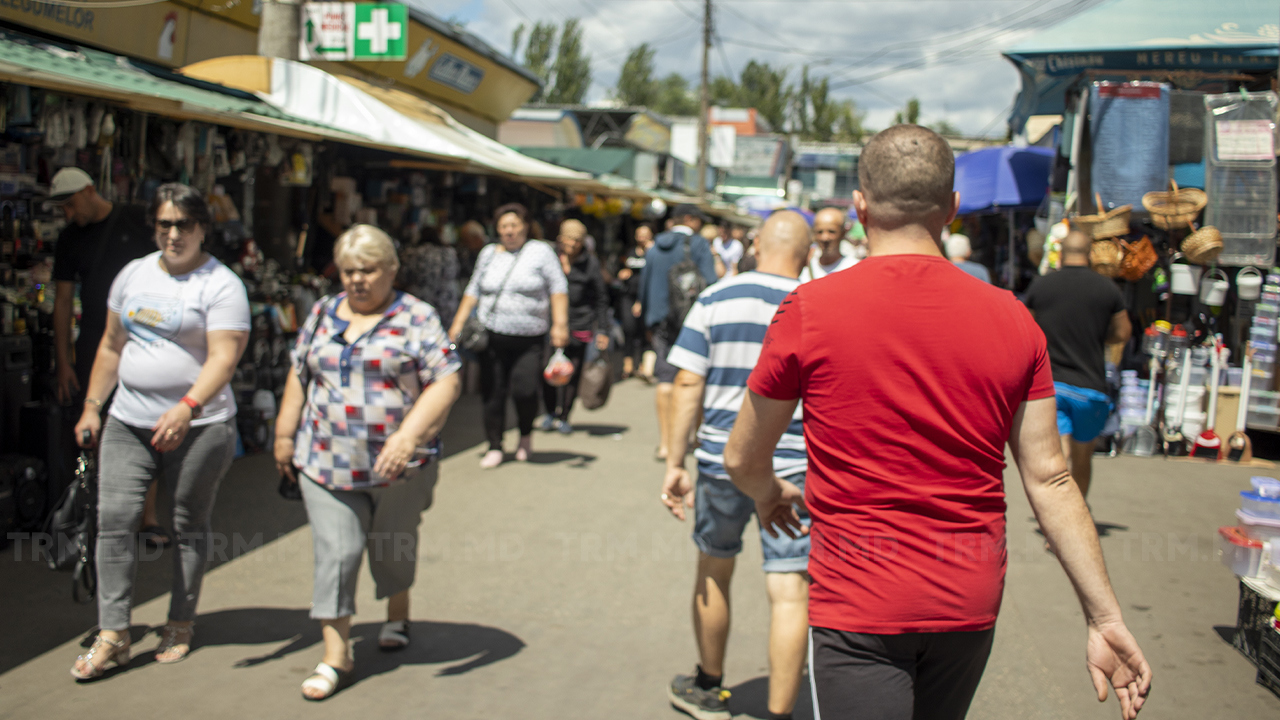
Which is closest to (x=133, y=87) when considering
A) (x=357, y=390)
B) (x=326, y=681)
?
(x=357, y=390)

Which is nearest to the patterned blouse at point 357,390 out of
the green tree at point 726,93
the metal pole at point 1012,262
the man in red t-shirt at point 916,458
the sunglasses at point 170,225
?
the sunglasses at point 170,225

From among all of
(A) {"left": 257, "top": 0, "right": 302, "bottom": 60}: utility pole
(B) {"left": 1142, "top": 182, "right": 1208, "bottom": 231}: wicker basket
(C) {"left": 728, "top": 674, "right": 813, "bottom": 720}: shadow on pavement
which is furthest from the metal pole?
(C) {"left": 728, "top": 674, "right": 813, "bottom": 720}: shadow on pavement

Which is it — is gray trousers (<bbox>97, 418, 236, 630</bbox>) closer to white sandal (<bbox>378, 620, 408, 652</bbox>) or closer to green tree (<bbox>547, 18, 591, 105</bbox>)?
white sandal (<bbox>378, 620, 408, 652</bbox>)

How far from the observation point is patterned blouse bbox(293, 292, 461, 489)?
11.6 ft

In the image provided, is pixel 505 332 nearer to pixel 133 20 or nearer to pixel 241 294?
pixel 241 294

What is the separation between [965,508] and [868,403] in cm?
29

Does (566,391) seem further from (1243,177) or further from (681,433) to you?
(1243,177)

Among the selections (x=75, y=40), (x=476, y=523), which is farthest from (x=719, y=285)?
(x=75, y=40)

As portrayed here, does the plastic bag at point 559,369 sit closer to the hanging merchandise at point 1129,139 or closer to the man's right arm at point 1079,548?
the hanging merchandise at point 1129,139

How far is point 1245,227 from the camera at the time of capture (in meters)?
8.36

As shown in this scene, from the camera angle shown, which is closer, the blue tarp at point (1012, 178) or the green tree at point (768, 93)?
the blue tarp at point (1012, 178)

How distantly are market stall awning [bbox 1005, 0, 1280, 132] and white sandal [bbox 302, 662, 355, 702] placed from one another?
9038 mm

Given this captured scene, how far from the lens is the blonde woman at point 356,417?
139 inches

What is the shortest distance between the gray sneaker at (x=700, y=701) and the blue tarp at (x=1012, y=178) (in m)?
9.18
